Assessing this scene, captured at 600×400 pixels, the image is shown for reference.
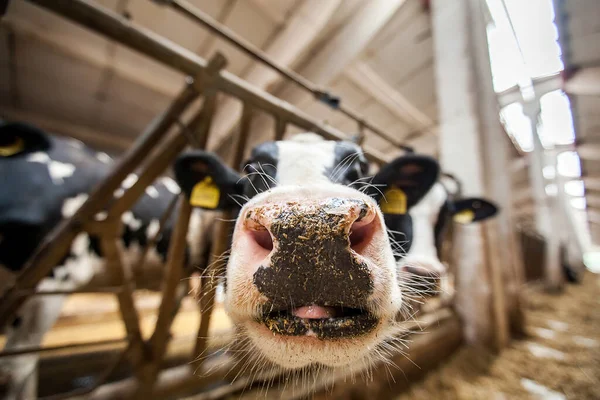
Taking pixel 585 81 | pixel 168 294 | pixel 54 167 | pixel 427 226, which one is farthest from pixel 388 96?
pixel 54 167

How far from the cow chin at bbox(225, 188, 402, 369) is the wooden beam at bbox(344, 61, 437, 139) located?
3984 mm

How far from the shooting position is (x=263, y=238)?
2.13ft

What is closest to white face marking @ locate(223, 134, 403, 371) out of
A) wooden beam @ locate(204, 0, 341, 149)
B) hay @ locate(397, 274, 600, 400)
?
hay @ locate(397, 274, 600, 400)

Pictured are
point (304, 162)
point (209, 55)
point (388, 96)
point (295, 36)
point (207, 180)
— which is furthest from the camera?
point (388, 96)

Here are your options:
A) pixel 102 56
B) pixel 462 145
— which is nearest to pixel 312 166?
pixel 462 145

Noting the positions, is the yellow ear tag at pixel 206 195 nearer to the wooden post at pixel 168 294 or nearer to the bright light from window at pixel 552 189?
the wooden post at pixel 168 294

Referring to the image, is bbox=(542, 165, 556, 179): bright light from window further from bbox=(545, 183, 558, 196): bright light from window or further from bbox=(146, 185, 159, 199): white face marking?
bbox=(146, 185, 159, 199): white face marking

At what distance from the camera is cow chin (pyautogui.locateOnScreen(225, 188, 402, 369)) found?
0.54m

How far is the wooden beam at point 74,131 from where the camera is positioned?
169 inches

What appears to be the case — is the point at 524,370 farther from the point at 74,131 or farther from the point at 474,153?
the point at 74,131

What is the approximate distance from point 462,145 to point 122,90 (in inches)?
206

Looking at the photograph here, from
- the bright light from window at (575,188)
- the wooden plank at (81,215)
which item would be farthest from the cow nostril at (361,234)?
the bright light from window at (575,188)

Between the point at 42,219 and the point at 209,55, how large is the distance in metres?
2.88

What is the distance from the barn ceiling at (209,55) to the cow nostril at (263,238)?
10.6 feet
